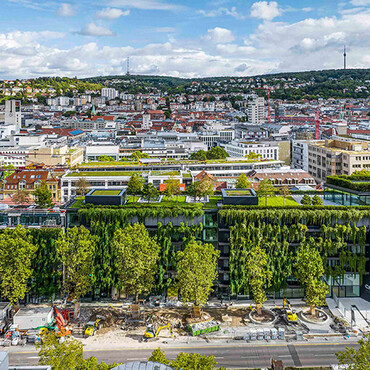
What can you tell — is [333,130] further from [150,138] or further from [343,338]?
[343,338]

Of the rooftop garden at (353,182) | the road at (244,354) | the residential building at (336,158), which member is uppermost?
the residential building at (336,158)

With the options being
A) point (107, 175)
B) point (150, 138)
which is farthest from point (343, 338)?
point (150, 138)

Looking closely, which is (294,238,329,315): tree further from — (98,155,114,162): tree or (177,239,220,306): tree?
(98,155,114,162): tree

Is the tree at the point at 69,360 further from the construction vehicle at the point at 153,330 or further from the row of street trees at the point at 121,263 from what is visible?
the row of street trees at the point at 121,263

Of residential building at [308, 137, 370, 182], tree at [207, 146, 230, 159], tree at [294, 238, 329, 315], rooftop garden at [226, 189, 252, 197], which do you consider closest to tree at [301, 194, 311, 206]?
tree at [294, 238, 329, 315]

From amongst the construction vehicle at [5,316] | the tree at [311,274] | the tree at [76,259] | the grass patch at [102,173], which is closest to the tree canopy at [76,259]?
the tree at [76,259]
